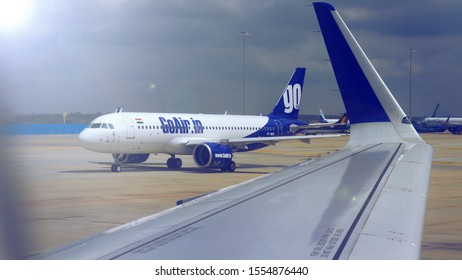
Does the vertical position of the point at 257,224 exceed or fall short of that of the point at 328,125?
it exceeds it

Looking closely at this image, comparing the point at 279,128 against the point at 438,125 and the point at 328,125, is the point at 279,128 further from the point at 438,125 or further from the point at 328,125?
the point at 438,125

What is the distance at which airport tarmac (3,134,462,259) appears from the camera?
3.95 m

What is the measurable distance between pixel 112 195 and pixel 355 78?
1163 cm

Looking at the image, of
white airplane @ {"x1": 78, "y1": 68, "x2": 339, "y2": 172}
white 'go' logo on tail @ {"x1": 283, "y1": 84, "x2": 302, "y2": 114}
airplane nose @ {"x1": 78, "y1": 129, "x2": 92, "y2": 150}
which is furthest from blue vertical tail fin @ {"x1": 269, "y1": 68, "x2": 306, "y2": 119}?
airplane nose @ {"x1": 78, "y1": 129, "x2": 92, "y2": 150}

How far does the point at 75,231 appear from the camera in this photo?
39.8 ft

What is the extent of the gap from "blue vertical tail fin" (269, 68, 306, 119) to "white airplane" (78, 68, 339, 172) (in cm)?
153

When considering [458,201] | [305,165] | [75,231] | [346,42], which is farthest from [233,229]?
[458,201]

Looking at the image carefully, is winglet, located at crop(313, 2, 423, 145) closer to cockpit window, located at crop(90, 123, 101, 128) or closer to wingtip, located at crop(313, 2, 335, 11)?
wingtip, located at crop(313, 2, 335, 11)

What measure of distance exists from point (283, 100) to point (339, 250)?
33834 mm

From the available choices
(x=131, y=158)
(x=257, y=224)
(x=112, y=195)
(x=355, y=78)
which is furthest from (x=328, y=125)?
(x=257, y=224)

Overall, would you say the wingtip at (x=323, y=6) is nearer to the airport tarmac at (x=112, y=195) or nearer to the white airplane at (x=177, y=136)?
the airport tarmac at (x=112, y=195)

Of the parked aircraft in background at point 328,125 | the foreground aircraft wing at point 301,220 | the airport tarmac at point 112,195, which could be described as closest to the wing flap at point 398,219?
the foreground aircraft wing at point 301,220

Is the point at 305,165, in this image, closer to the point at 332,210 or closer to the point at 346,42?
the point at 346,42

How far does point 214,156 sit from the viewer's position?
93.0ft
